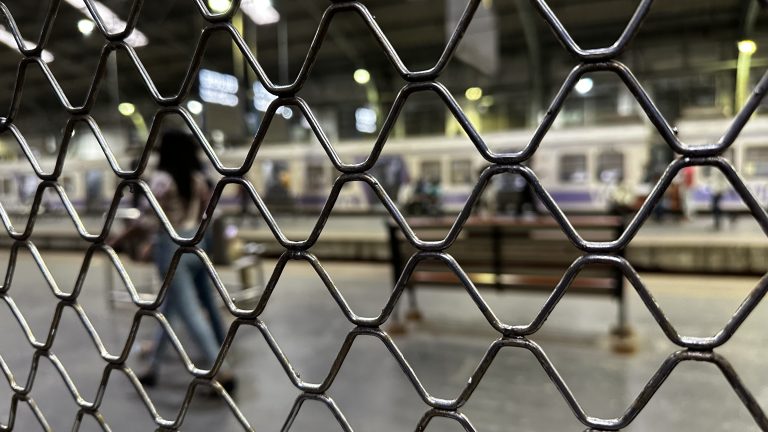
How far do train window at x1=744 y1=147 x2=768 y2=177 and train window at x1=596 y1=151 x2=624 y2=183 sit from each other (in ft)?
7.12

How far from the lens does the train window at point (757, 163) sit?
9.45m

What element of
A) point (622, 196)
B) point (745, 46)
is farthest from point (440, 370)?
point (622, 196)

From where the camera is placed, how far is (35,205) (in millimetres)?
1098

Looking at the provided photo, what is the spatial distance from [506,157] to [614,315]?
3753 mm

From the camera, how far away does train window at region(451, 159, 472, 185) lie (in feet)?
39.9

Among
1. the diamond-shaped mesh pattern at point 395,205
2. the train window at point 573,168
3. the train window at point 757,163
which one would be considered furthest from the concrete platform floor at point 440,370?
the train window at point 573,168

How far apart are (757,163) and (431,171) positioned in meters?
6.69

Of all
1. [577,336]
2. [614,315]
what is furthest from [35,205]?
[614,315]

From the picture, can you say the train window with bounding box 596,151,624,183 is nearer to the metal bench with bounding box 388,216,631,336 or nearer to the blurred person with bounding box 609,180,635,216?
the blurred person with bounding box 609,180,635,216

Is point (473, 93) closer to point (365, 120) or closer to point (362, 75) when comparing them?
point (362, 75)

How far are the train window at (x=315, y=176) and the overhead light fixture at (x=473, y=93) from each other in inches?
231

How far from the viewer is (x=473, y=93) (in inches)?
642

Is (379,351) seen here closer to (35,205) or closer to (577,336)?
(577,336)

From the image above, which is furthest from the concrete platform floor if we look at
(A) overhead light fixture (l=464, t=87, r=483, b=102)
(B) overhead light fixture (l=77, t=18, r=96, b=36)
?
(A) overhead light fixture (l=464, t=87, r=483, b=102)
